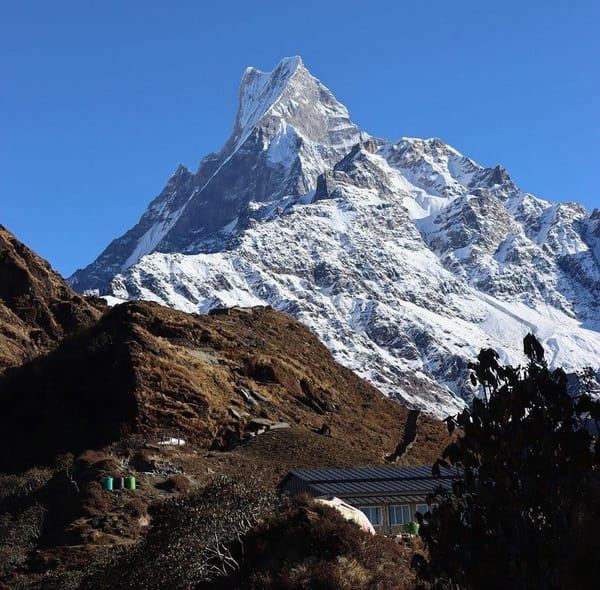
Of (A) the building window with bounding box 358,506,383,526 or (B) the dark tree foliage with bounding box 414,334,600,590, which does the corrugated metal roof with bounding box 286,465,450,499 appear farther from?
(B) the dark tree foliage with bounding box 414,334,600,590

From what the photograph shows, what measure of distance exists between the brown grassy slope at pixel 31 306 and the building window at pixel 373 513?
42465 mm

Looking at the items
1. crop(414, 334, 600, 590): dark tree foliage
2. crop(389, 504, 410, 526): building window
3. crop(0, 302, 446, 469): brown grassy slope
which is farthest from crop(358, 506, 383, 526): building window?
crop(414, 334, 600, 590): dark tree foliage

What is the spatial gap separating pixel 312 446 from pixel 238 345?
20588mm

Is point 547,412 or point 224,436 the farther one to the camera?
point 224,436

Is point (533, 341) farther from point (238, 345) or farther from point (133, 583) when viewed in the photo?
point (238, 345)

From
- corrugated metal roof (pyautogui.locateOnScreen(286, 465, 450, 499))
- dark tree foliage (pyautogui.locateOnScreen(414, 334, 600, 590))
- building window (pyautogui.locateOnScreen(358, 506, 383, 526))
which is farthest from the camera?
corrugated metal roof (pyautogui.locateOnScreen(286, 465, 450, 499))

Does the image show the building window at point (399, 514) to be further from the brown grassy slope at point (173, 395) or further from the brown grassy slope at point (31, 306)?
the brown grassy slope at point (31, 306)

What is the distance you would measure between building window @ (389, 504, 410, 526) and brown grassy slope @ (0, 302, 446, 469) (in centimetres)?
1520

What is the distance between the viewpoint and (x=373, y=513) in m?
45.7

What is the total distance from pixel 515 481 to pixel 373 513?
28200 mm

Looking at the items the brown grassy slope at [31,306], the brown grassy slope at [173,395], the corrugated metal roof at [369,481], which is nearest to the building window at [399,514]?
the corrugated metal roof at [369,481]

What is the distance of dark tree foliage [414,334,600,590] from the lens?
1750 cm

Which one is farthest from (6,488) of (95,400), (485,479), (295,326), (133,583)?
(295,326)

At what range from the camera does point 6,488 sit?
56.2m
